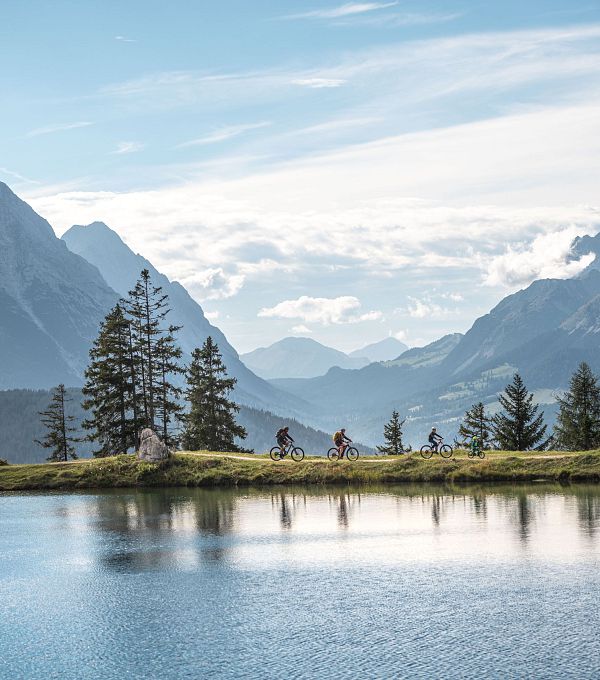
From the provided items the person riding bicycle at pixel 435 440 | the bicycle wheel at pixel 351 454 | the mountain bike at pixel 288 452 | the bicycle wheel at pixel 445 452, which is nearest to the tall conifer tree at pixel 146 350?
the mountain bike at pixel 288 452

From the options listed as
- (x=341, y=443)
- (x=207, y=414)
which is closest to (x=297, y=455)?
(x=341, y=443)

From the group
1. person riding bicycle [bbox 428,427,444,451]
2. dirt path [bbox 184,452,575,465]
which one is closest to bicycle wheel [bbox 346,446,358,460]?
dirt path [bbox 184,452,575,465]

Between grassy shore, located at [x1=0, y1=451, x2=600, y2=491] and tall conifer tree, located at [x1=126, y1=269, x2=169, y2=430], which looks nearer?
grassy shore, located at [x1=0, y1=451, x2=600, y2=491]

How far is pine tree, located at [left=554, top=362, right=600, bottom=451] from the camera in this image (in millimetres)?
102688

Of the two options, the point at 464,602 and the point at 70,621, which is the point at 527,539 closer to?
the point at 464,602

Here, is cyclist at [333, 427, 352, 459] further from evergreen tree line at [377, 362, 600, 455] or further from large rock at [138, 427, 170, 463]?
evergreen tree line at [377, 362, 600, 455]

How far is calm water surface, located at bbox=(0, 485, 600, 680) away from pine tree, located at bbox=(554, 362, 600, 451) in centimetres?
3841

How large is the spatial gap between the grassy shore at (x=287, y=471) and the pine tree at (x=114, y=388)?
35.9 ft

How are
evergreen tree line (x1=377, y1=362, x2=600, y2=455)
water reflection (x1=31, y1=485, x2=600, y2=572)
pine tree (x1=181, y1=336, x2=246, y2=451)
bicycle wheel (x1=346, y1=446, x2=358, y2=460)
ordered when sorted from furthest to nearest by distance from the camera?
pine tree (x1=181, y1=336, x2=246, y2=451) → evergreen tree line (x1=377, y1=362, x2=600, y2=455) → bicycle wheel (x1=346, y1=446, x2=358, y2=460) → water reflection (x1=31, y1=485, x2=600, y2=572)

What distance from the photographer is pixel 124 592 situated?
137ft

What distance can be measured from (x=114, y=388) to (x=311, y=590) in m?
67.0

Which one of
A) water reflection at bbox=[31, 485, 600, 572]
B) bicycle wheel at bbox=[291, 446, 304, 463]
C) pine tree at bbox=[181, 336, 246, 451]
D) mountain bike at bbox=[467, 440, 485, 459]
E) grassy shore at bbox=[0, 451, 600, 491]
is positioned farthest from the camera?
pine tree at bbox=[181, 336, 246, 451]

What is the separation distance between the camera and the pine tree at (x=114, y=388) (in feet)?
328

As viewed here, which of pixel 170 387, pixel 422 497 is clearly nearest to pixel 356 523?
pixel 422 497
